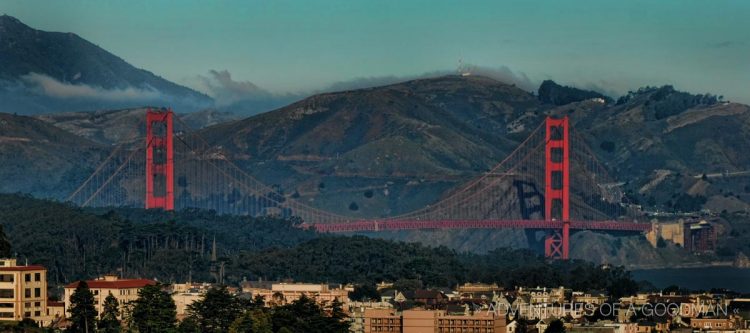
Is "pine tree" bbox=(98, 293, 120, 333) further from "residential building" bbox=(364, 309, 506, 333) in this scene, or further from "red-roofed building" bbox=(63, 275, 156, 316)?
"residential building" bbox=(364, 309, 506, 333)

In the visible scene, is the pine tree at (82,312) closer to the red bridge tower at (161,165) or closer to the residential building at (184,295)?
the residential building at (184,295)

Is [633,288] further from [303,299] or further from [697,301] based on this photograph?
[303,299]

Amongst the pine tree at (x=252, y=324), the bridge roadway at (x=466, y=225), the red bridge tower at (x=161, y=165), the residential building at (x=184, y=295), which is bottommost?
the pine tree at (x=252, y=324)

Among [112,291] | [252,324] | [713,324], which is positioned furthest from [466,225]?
[252,324]

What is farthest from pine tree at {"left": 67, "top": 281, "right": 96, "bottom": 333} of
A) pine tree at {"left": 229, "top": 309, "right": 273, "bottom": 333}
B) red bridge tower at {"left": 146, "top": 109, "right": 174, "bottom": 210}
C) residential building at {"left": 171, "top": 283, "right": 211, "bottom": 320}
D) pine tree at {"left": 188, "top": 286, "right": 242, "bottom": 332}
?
red bridge tower at {"left": 146, "top": 109, "right": 174, "bottom": 210}

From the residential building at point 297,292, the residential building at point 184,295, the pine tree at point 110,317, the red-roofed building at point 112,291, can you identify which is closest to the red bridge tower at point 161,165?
the residential building at point 297,292

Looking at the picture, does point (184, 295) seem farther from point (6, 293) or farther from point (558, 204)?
point (558, 204)

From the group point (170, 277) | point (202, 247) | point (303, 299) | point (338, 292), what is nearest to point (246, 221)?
point (202, 247)
